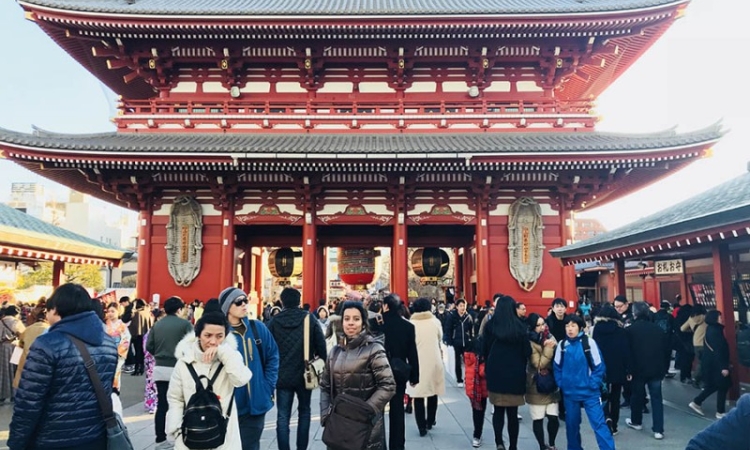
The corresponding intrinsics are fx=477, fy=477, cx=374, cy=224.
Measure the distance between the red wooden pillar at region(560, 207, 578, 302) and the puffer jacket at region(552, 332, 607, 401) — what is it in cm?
865

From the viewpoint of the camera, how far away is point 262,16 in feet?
44.1

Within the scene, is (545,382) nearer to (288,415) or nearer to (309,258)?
(288,415)

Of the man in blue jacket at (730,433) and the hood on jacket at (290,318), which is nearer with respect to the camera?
the man in blue jacket at (730,433)

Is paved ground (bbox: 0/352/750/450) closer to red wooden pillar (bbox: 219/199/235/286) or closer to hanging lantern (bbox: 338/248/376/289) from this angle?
red wooden pillar (bbox: 219/199/235/286)

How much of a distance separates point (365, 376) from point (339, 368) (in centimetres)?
22

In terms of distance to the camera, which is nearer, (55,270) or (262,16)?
(55,270)

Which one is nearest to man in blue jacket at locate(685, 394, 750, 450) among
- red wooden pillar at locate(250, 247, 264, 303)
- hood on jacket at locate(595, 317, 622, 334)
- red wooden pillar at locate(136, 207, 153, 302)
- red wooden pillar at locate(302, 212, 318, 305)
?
hood on jacket at locate(595, 317, 622, 334)

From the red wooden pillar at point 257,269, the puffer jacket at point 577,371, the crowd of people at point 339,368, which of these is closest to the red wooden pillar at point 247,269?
the red wooden pillar at point 257,269

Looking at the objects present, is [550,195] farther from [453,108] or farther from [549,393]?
[549,393]

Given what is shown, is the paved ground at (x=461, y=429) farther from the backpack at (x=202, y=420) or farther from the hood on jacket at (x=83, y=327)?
the hood on jacket at (x=83, y=327)

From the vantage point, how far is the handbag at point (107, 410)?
10.5 feet

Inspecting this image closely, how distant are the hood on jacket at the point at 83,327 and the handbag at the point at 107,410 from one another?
0.04m

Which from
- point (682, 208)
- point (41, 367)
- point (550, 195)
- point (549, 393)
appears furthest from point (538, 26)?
point (41, 367)

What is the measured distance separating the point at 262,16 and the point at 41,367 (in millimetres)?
12458
